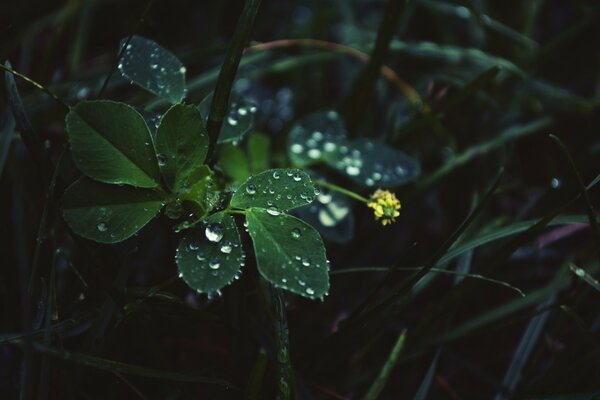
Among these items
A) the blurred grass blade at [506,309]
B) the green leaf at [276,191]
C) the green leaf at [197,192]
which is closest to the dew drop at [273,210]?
the green leaf at [276,191]

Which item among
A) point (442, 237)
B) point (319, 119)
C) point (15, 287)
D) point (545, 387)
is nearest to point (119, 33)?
point (319, 119)

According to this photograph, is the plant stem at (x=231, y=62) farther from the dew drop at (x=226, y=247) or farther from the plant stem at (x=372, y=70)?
the plant stem at (x=372, y=70)

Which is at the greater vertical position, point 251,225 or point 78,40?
point 251,225

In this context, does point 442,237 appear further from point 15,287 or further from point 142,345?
point 15,287

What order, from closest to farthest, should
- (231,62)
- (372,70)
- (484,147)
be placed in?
(231,62)
(372,70)
(484,147)

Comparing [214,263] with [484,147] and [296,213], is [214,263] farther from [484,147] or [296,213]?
[484,147]

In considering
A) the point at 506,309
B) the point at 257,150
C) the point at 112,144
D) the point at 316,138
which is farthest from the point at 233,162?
the point at 506,309
